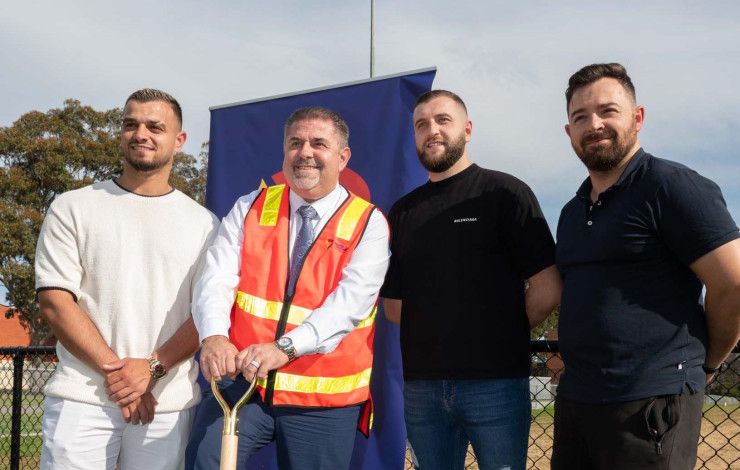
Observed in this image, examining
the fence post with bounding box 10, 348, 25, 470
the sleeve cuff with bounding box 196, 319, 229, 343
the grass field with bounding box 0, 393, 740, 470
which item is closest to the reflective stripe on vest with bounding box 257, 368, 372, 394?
the sleeve cuff with bounding box 196, 319, 229, 343

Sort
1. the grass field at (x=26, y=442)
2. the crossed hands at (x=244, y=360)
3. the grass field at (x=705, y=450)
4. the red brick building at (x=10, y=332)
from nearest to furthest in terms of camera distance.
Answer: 1. the crossed hands at (x=244, y=360)
2. the grass field at (x=26, y=442)
3. the grass field at (x=705, y=450)
4. the red brick building at (x=10, y=332)

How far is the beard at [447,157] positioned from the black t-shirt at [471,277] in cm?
12

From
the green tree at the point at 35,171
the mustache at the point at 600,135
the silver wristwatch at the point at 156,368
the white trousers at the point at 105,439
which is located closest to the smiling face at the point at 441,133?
the mustache at the point at 600,135

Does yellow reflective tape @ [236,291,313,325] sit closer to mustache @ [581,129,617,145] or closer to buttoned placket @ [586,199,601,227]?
buttoned placket @ [586,199,601,227]

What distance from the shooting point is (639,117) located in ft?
9.85

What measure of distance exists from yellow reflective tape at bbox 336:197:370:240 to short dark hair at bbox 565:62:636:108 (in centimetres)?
105

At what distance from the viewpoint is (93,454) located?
3.14 m

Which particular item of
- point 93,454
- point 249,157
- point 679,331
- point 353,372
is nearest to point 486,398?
point 353,372

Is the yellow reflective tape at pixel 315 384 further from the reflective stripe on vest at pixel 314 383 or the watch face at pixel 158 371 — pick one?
the watch face at pixel 158 371

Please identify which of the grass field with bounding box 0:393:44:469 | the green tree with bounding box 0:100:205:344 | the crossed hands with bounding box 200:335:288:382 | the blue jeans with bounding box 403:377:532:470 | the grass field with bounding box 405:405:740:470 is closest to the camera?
the crossed hands with bounding box 200:335:288:382

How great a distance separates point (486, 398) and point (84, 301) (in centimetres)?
188

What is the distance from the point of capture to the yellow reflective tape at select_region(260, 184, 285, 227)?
3.16 m

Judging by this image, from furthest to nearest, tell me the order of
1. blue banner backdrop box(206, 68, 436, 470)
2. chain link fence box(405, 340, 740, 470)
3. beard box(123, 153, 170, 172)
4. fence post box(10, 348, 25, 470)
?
1. fence post box(10, 348, 25, 470)
2. blue banner backdrop box(206, 68, 436, 470)
3. chain link fence box(405, 340, 740, 470)
4. beard box(123, 153, 170, 172)

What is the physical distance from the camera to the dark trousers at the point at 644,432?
2512mm
